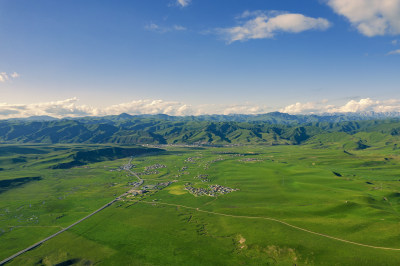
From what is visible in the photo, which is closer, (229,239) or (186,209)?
(229,239)

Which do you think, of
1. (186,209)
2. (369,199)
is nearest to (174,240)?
(186,209)

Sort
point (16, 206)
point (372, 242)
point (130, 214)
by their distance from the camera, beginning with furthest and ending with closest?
point (16, 206) < point (130, 214) < point (372, 242)

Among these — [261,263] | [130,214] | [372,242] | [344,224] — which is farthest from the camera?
[130,214]

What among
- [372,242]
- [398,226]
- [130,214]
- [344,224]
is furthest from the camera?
[130,214]

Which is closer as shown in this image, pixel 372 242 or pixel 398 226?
pixel 372 242

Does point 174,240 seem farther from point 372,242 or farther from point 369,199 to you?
point 369,199

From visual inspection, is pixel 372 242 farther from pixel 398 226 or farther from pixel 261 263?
pixel 261 263

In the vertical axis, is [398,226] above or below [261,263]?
above

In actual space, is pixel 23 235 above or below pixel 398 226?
below

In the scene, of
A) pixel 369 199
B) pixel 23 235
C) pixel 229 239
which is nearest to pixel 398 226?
pixel 369 199
